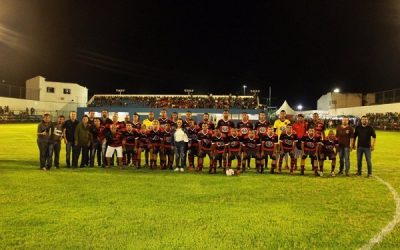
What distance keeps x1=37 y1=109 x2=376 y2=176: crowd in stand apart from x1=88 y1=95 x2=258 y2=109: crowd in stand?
1895 inches

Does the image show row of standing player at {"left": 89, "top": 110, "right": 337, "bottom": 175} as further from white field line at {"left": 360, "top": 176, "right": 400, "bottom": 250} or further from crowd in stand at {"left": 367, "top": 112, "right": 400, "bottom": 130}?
crowd in stand at {"left": 367, "top": 112, "right": 400, "bottom": 130}

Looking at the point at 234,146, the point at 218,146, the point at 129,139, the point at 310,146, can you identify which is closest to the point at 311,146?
the point at 310,146

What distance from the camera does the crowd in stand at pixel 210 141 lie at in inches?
524

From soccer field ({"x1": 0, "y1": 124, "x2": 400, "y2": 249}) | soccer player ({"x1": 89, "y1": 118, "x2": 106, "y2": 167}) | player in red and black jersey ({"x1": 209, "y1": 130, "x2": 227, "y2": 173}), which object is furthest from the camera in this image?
soccer player ({"x1": 89, "y1": 118, "x2": 106, "y2": 167})

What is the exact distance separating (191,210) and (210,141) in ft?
18.8

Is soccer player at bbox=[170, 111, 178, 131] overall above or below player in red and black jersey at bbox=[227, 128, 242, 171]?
above

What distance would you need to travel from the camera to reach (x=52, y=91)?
6988cm

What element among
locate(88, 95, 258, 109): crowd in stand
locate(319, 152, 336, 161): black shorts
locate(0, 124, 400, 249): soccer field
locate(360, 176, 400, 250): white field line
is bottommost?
locate(360, 176, 400, 250): white field line

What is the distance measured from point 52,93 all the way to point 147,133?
202ft

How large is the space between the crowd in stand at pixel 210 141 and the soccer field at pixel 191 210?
3.39 feet

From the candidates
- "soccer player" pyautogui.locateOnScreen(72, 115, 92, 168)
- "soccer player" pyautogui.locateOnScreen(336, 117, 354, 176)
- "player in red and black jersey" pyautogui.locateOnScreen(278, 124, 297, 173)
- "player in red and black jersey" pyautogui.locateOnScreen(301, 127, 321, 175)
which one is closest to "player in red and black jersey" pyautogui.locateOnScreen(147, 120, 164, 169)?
"soccer player" pyautogui.locateOnScreen(72, 115, 92, 168)

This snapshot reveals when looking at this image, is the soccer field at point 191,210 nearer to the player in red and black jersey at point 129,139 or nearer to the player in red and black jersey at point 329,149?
the player in red and black jersey at point 329,149

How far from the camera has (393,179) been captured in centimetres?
1237

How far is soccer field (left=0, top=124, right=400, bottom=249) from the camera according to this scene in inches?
242
